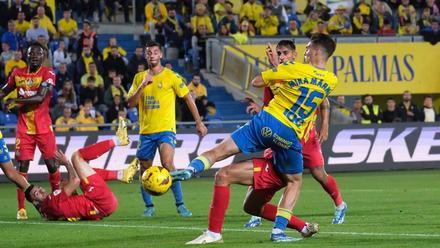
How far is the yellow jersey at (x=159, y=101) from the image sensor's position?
1644cm

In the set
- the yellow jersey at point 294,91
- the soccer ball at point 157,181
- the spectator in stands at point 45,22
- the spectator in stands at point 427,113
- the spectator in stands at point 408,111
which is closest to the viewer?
the soccer ball at point 157,181

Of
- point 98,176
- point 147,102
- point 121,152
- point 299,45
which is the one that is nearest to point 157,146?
point 147,102

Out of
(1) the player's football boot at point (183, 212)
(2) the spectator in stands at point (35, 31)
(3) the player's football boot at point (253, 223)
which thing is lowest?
(1) the player's football boot at point (183, 212)

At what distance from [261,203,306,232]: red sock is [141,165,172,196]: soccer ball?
1601 millimetres

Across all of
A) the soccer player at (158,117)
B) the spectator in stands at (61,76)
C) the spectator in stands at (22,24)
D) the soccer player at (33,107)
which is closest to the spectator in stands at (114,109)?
the spectator in stands at (61,76)

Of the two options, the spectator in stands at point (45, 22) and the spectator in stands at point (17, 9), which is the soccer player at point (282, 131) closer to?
the spectator in stands at point (45, 22)

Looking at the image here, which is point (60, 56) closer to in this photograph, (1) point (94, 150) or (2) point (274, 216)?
(1) point (94, 150)

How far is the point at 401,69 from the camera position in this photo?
1383 inches

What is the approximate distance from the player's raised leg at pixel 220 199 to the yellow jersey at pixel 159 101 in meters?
4.66

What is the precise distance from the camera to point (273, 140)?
11.9 m

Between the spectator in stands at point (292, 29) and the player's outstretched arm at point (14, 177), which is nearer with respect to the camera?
the player's outstretched arm at point (14, 177)

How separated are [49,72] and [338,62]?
721 inches

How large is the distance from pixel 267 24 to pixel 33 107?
17.7 metres

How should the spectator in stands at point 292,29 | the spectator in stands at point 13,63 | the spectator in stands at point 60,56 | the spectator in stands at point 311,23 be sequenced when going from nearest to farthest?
the spectator in stands at point 13,63 → the spectator in stands at point 60,56 → the spectator in stands at point 292,29 → the spectator in stands at point 311,23
